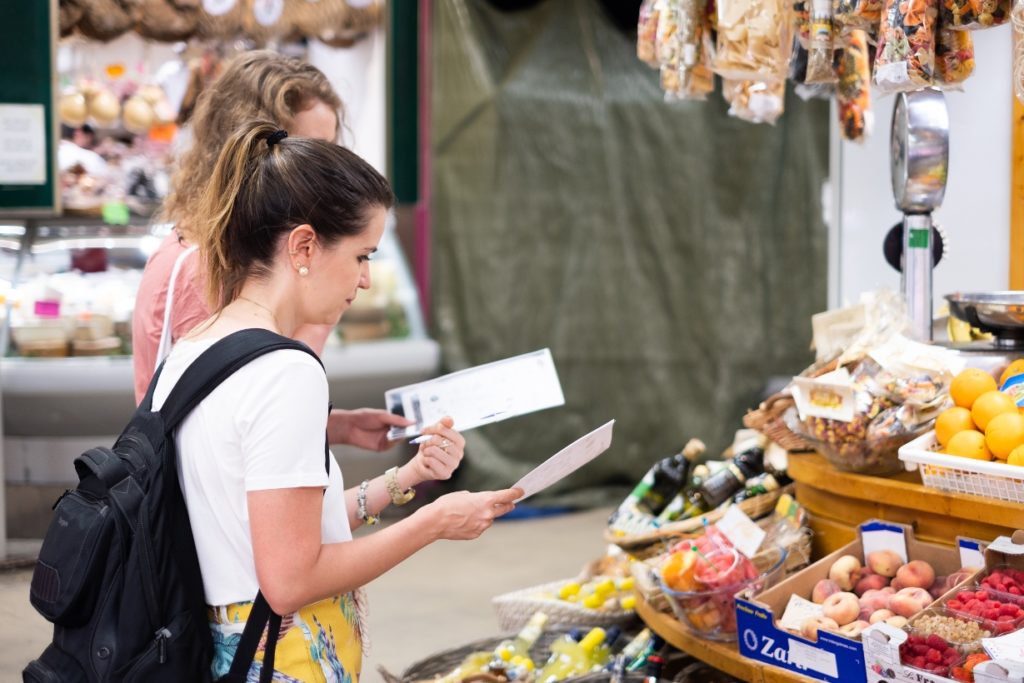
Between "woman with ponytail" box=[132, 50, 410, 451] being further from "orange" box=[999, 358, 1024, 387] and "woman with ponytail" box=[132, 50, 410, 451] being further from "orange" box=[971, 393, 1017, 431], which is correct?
"orange" box=[999, 358, 1024, 387]

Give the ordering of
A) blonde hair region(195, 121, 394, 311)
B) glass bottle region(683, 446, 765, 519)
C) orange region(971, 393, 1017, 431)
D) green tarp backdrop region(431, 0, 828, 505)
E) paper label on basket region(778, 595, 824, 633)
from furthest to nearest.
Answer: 1. green tarp backdrop region(431, 0, 828, 505)
2. glass bottle region(683, 446, 765, 519)
3. paper label on basket region(778, 595, 824, 633)
4. orange region(971, 393, 1017, 431)
5. blonde hair region(195, 121, 394, 311)

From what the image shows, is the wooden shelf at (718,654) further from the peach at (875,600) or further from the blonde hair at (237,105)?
the blonde hair at (237,105)

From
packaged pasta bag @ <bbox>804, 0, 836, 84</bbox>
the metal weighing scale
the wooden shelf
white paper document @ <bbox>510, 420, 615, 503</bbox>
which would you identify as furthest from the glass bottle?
white paper document @ <bbox>510, 420, 615, 503</bbox>

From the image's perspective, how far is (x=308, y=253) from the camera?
169 centimetres

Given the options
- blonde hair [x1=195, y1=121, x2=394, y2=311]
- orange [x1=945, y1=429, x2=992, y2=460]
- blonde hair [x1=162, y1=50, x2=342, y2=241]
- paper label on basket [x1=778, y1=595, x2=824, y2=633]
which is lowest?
paper label on basket [x1=778, y1=595, x2=824, y2=633]

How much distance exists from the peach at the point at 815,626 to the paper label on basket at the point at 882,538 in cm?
28

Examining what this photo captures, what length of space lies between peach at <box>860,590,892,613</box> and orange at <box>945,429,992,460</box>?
35 centimetres

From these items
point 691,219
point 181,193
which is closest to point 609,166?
point 691,219

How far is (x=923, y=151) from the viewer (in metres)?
2.93

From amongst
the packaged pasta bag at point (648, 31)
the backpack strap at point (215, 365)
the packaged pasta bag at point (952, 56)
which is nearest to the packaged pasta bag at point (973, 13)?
the packaged pasta bag at point (952, 56)

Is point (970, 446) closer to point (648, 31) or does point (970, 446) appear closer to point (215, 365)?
point (215, 365)

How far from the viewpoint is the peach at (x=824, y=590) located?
2.61 m

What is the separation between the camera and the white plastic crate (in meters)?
Answer: 2.29

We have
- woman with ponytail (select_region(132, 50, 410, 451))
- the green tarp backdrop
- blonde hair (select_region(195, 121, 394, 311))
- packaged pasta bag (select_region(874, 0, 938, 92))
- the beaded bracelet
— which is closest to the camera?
blonde hair (select_region(195, 121, 394, 311))
